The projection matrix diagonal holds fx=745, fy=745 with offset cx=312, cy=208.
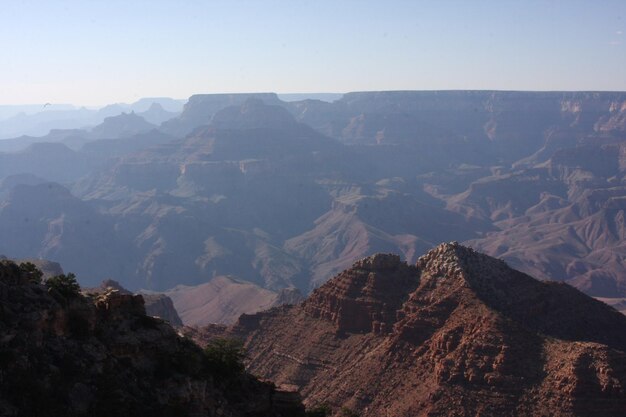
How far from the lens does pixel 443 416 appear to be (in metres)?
52.6

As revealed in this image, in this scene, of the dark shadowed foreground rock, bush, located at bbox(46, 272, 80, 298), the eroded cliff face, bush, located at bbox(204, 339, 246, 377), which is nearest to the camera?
the dark shadowed foreground rock

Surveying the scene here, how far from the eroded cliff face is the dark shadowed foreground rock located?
27.3 metres

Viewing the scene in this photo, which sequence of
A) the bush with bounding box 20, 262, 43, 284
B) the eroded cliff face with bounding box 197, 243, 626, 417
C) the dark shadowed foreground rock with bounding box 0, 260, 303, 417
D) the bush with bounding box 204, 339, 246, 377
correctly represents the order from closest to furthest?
1. the dark shadowed foreground rock with bounding box 0, 260, 303, 417
2. the bush with bounding box 20, 262, 43, 284
3. the bush with bounding box 204, 339, 246, 377
4. the eroded cliff face with bounding box 197, 243, 626, 417

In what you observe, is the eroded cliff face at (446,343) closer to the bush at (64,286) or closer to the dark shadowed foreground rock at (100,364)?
the dark shadowed foreground rock at (100,364)

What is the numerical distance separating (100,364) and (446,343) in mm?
37433

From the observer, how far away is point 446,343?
57219mm

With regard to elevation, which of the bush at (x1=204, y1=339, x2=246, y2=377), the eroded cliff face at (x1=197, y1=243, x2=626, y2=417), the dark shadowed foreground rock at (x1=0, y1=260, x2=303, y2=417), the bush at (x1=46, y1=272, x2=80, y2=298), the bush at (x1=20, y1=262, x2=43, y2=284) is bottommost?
the eroded cliff face at (x1=197, y1=243, x2=626, y2=417)

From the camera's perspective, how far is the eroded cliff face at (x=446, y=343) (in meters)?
50.8

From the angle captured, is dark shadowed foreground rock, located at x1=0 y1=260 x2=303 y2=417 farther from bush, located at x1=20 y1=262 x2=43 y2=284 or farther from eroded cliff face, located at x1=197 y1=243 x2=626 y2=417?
eroded cliff face, located at x1=197 y1=243 x2=626 y2=417

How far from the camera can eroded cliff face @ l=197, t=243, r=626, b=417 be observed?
50.8 m

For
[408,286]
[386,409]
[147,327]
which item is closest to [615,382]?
[386,409]

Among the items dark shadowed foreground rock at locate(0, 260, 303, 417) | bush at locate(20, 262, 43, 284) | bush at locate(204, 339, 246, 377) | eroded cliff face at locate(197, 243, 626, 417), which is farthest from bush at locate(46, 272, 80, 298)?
eroded cliff face at locate(197, 243, 626, 417)

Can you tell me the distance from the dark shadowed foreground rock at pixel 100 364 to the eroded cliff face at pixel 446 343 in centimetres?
2733

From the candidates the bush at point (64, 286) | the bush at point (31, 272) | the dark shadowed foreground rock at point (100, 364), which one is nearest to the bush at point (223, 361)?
the dark shadowed foreground rock at point (100, 364)
